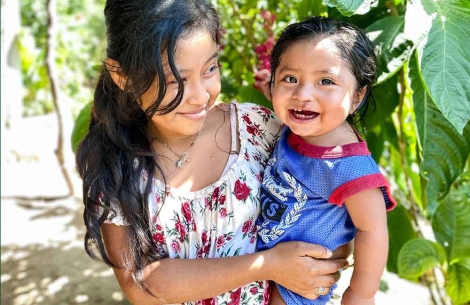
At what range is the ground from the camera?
304cm

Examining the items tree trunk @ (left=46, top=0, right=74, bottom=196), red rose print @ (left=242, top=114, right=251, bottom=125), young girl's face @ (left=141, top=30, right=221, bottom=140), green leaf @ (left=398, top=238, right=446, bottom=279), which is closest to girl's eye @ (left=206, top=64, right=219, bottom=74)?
young girl's face @ (left=141, top=30, right=221, bottom=140)

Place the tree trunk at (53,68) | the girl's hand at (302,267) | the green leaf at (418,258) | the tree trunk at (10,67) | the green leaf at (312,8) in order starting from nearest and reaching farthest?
the girl's hand at (302,267) → the green leaf at (312,8) → the green leaf at (418,258) → the tree trunk at (53,68) → the tree trunk at (10,67)

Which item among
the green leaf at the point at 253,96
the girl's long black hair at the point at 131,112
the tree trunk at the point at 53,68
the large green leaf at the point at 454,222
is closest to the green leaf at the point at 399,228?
the large green leaf at the point at 454,222

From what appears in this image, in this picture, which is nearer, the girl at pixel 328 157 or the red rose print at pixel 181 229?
the girl at pixel 328 157

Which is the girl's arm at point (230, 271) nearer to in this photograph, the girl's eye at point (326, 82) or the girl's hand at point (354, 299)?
the girl's hand at point (354, 299)

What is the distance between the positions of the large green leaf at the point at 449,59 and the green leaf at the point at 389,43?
21 cm

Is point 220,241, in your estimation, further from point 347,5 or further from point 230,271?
point 347,5

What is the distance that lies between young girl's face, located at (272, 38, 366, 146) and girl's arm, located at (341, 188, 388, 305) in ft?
0.51

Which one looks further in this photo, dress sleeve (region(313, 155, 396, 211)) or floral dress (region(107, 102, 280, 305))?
floral dress (region(107, 102, 280, 305))

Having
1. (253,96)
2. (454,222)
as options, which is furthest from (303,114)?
(454,222)

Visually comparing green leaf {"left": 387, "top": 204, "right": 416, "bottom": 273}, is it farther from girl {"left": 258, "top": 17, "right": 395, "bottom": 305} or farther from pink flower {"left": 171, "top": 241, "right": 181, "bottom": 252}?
pink flower {"left": 171, "top": 241, "right": 181, "bottom": 252}

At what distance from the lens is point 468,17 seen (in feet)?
4.11

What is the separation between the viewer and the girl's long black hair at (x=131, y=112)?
124cm

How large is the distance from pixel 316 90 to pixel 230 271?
0.47m
